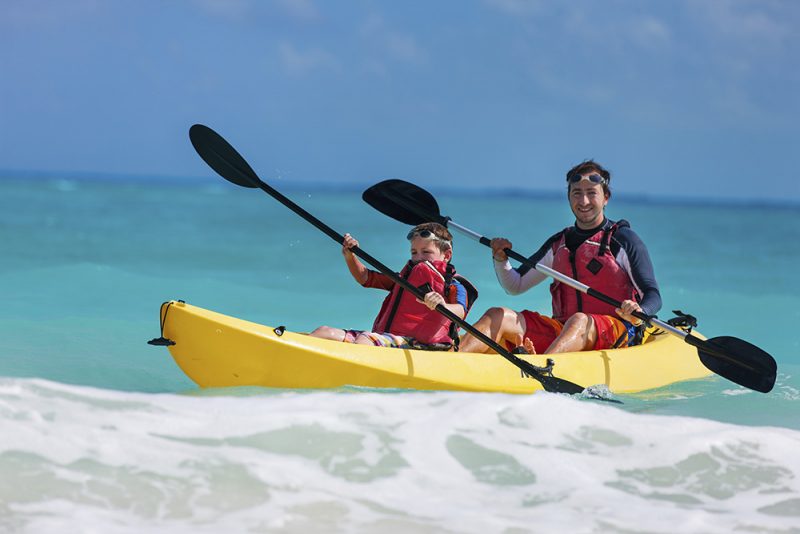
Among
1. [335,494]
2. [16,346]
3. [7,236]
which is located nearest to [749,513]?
[335,494]

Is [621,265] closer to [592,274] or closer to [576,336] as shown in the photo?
[592,274]

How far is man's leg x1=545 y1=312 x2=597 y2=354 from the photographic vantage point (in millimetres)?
4938

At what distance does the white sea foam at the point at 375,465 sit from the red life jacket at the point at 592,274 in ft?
2.81

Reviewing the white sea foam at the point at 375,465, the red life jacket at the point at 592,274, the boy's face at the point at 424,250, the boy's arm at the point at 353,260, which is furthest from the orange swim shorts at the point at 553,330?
the boy's arm at the point at 353,260

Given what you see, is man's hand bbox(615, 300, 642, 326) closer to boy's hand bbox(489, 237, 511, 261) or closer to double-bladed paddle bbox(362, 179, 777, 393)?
double-bladed paddle bbox(362, 179, 777, 393)

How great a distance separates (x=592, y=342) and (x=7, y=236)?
13.6 metres

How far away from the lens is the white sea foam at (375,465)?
3309 mm

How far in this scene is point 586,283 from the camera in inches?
205

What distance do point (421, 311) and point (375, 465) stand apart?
3.93 feet

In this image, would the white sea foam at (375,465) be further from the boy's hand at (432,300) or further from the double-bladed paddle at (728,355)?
the double-bladed paddle at (728,355)

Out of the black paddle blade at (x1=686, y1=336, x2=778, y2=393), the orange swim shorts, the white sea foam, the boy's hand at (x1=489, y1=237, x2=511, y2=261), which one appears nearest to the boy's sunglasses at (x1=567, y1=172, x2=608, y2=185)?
the boy's hand at (x1=489, y1=237, x2=511, y2=261)

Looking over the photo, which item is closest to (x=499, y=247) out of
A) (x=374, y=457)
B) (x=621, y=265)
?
(x=621, y=265)

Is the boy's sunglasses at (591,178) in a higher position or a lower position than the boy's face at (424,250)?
higher

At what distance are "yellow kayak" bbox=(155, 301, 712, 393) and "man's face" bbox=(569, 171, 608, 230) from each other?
910 mm
